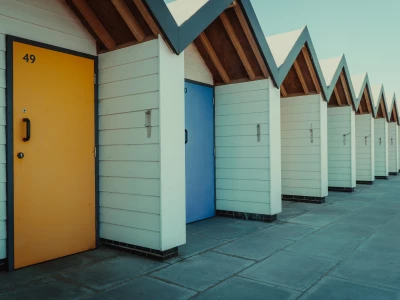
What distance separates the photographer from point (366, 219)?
588 centimetres

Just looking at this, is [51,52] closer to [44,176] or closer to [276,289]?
[44,176]

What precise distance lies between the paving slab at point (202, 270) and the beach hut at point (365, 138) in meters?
9.24

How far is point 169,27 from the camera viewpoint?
3682mm

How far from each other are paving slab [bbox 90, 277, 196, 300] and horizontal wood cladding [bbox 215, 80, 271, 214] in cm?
300

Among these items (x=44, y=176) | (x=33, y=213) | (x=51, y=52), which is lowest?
(x=33, y=213)

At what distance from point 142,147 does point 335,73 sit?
6213 mm

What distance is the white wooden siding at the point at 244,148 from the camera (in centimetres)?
564

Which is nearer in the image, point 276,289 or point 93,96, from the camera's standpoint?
point 276,289

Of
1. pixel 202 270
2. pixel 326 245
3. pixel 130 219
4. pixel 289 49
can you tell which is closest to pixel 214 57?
pixel 289 49

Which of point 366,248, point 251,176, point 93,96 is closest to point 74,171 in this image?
point 93,96

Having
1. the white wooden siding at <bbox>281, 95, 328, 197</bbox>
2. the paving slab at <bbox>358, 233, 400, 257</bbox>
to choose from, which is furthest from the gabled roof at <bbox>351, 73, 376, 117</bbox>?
the paving slab at <bbox>358, 233, 400, 257</bbox>

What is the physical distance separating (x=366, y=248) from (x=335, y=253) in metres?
0.50

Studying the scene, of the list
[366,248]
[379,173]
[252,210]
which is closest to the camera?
[366,248]

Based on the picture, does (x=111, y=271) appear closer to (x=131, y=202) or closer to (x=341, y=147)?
(x=131, y=202)
